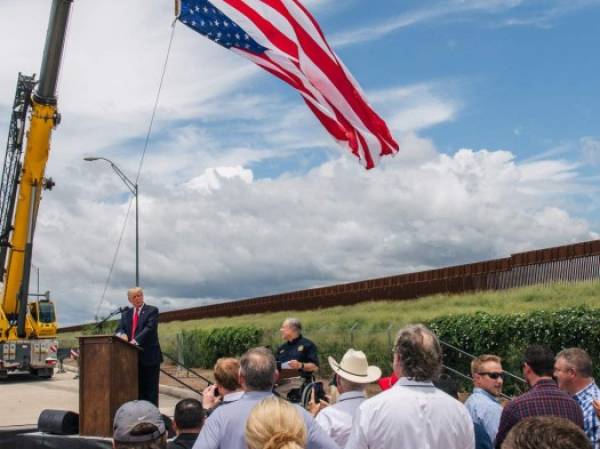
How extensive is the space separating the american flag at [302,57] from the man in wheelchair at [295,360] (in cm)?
224

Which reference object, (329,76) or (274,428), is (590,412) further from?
(329,76)

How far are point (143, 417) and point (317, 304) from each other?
113 feet

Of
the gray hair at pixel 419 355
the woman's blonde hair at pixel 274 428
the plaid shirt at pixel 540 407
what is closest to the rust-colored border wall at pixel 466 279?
the plaid shirt at pixel 540 407

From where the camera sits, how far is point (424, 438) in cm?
405

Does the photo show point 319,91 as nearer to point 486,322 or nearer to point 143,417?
point 143,417

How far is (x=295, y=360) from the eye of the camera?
9453 mm

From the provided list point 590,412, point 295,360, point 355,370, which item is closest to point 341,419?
point 355,370

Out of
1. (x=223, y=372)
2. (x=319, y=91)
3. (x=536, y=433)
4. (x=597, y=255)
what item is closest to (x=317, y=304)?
Answer: (x=597, y=255)

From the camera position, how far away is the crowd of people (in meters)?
3.21

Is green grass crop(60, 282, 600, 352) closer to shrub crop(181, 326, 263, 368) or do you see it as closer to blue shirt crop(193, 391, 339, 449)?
shrub crop(181, 326, 263, 368)

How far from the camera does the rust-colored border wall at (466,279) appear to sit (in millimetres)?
25500

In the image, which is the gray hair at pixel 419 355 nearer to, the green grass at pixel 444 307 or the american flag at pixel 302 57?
the american flag at pixel 302 57

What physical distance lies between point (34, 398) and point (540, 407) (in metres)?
17.7

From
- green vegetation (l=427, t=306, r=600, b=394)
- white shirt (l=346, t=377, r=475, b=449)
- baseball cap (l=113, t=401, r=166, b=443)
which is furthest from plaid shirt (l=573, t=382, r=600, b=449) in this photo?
green vegetation (l=427, t=306, r=600, b=394)
